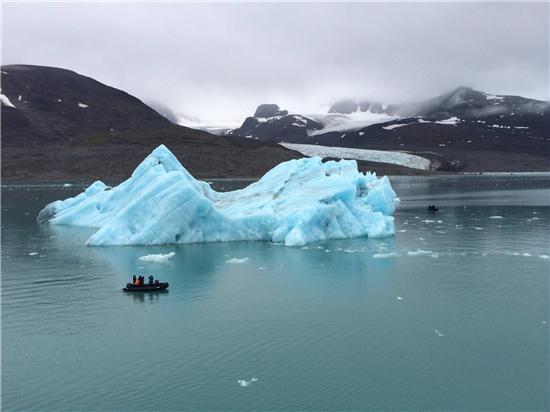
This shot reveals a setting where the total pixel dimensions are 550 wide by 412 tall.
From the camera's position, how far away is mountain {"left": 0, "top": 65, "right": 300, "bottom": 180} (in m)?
106

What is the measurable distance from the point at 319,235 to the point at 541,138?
173774mm

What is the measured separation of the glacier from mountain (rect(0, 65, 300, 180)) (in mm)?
62853

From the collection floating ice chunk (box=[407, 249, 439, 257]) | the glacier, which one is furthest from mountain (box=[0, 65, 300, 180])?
floating ice chunk (box=[407, 249, 439, 257])

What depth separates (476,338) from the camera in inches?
641

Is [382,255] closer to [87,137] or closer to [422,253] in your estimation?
[422,253]

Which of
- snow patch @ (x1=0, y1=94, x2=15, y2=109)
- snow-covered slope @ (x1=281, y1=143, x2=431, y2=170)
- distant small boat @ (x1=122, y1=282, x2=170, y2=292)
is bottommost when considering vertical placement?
distant small boat @ (x1=122, y1=282, x2=170, y2=292)

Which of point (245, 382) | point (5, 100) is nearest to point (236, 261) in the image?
point (245, 382)

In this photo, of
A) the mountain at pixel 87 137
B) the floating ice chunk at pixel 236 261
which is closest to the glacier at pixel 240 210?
the floating ice chunk at pixel 236 261

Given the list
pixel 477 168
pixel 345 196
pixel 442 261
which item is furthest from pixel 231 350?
pixel 477 168

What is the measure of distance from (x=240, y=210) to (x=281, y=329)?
20506mm

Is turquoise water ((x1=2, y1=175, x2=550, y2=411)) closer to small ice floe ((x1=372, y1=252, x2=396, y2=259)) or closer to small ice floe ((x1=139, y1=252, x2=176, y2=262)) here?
small ice floe ((x1=372, y1=252, x2=396, y2=259))

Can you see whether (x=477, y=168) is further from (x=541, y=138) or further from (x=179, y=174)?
(x=179, y=174)

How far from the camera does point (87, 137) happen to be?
126 m

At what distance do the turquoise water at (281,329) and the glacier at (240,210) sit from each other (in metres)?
1.52
